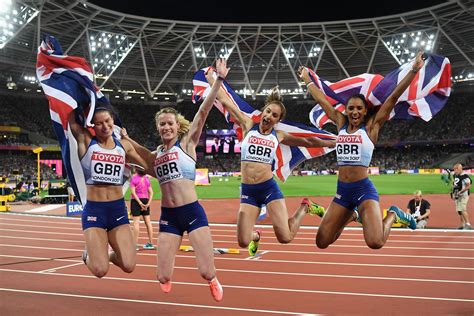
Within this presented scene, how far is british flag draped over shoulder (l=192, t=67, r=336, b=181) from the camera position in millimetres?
7062

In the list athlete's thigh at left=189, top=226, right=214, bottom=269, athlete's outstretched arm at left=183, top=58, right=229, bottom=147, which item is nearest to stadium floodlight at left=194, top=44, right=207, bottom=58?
athlete's outstretched arm at left=183, top=58, right=229, bottom=147

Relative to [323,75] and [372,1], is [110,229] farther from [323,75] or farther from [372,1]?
[323,75]

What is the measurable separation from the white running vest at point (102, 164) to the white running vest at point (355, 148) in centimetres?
272

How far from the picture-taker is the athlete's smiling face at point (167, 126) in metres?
5.27

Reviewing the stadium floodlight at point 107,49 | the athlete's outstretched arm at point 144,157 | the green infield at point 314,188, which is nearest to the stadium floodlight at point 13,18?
the stadium floodlight at point 107,49

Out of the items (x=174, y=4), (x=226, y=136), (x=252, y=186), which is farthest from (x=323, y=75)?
(x=252, y=186)

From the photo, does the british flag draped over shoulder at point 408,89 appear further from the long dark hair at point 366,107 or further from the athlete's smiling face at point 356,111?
the athlete's smiling face at point 356,111

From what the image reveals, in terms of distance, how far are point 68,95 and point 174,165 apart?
1.61 metres

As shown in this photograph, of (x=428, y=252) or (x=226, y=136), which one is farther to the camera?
(x=226, y=136)

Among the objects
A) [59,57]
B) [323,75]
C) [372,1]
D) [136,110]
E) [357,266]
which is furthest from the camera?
[136,110]

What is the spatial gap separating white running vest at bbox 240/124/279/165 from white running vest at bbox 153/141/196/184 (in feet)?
4.15

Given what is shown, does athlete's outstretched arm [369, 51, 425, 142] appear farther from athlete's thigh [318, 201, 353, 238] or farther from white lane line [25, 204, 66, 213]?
white lane line [25, 204, 66, 213]

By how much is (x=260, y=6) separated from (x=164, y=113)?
3739cm

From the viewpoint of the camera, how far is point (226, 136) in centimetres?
5628
